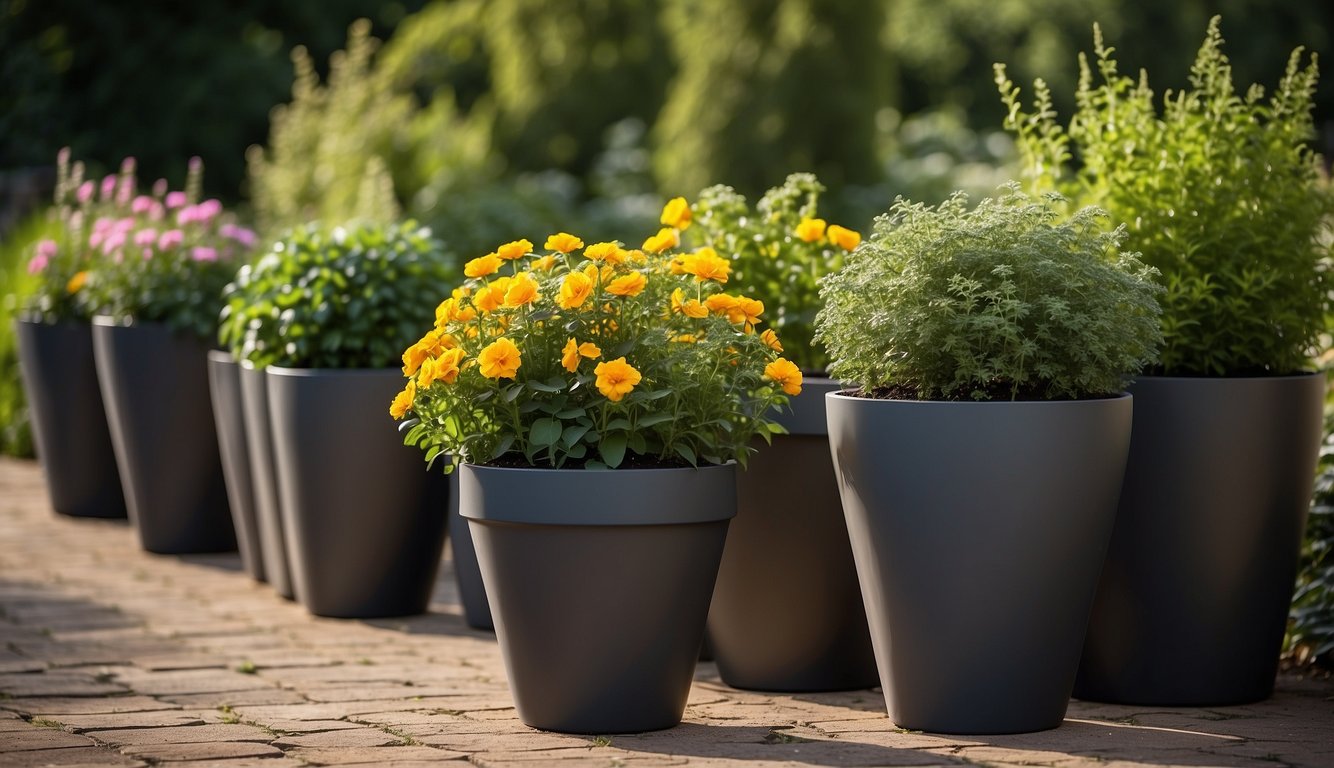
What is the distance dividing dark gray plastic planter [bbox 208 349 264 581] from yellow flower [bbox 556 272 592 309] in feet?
7.90

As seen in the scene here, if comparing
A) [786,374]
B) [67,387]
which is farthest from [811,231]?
[67,387]

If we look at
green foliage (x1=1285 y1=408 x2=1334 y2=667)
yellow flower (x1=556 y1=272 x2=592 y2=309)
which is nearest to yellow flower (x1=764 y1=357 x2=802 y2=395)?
yellow flower (x1=556 y1=272 x2=592 y2=309)

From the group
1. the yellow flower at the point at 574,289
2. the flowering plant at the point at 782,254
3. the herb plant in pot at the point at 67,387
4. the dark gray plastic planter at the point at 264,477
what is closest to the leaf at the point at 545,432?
the yellow flower at the point at 574,289

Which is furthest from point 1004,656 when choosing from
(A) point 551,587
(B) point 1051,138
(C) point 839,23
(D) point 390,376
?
(C) point 839,23

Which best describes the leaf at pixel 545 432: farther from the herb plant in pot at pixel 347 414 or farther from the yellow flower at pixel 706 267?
the herb plant in pot at pixel 347 414

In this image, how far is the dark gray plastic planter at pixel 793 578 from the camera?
4.07 meters

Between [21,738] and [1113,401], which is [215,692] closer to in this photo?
[21,738]

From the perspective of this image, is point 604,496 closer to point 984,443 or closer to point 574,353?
point 574,353

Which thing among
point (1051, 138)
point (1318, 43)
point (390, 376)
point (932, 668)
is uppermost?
point (1318, 43)

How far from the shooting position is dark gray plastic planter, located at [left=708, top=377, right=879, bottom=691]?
4.07m

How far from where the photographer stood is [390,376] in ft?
16.8

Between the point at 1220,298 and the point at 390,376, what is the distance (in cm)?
248

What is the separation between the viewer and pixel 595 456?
11.9 ft

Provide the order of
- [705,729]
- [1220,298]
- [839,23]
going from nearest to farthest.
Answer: [705,729], [1220,298], [839,23]
